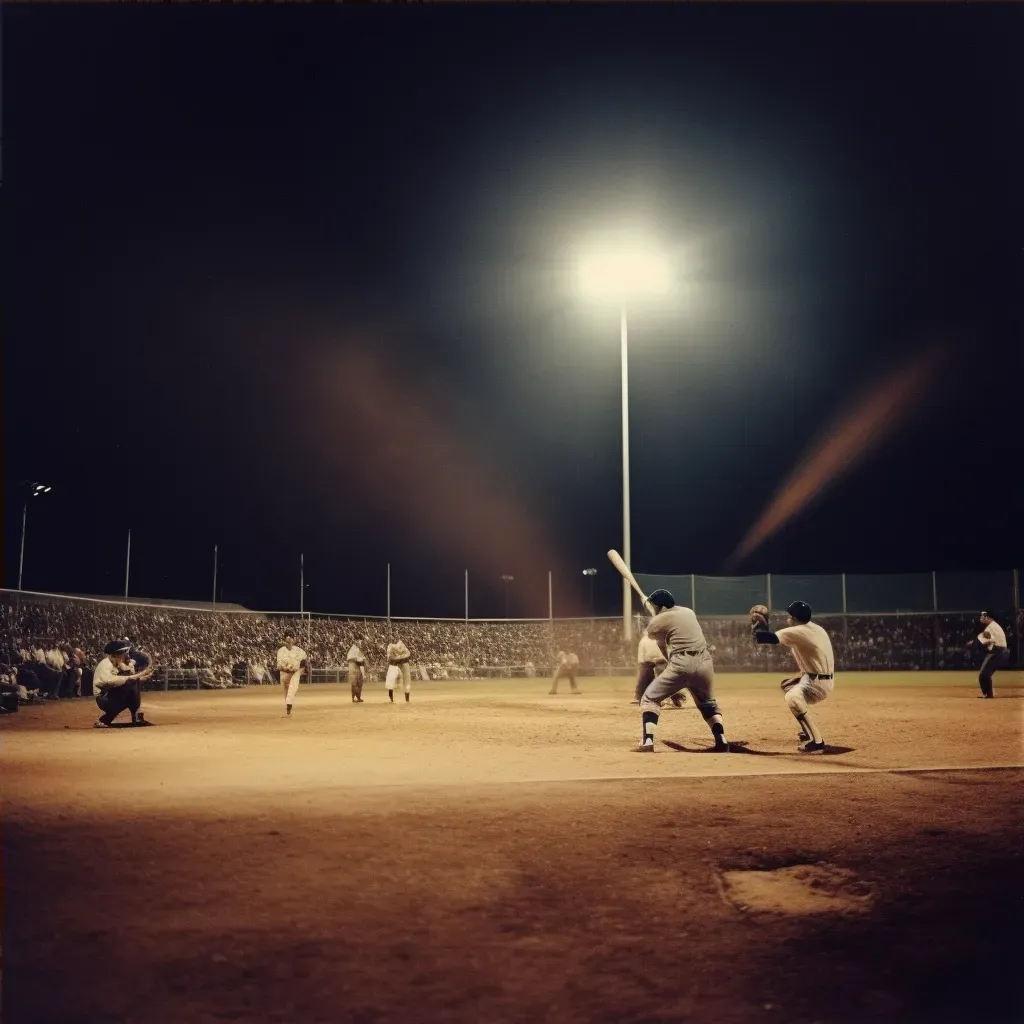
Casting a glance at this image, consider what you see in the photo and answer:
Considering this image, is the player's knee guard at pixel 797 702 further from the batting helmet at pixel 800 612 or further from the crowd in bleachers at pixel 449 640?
the crowd in bleachers at pixel 449 640

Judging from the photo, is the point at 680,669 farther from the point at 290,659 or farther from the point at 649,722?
the point at 290,659

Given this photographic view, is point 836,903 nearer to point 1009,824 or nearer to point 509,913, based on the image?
point 509,913

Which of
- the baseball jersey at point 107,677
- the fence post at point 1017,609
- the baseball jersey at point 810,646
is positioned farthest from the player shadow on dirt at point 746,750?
the fence post at point 1017,609

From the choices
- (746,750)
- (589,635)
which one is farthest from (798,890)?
(589,635)

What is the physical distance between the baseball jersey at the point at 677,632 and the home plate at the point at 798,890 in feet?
17.9

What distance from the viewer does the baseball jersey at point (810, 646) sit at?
11.1 m

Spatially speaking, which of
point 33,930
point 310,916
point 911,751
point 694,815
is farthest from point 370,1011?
point 911,751

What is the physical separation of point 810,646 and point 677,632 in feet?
4.98

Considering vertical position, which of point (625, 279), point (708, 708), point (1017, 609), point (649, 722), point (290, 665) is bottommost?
point (649, 722)

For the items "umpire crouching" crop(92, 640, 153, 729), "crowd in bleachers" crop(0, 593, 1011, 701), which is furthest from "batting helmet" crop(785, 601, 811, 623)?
"crowd in bleachers" crop(0, 593, 1011, 701)

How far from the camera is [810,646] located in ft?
36.4

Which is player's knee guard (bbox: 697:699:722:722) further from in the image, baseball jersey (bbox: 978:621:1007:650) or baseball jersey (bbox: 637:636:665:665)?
baseball jersey (bbox: 978:621:1007:650)

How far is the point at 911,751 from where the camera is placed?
38.0 feet

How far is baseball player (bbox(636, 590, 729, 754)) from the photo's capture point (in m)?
11.2
